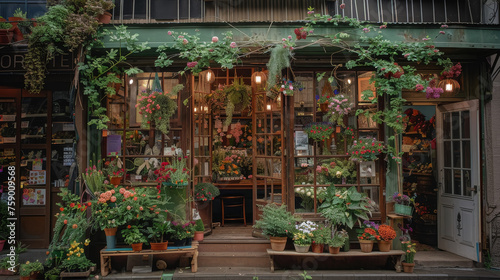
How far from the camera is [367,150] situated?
28.5 ft

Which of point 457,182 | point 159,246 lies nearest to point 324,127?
point 457,182

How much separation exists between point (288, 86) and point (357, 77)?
64.0 inches

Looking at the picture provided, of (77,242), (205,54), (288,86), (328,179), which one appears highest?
(205,54)

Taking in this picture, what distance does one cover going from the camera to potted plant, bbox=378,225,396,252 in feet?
27.6

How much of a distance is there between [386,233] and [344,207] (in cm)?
95

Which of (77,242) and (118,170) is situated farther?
(118,170)

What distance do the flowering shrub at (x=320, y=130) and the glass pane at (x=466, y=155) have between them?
317 centimetres

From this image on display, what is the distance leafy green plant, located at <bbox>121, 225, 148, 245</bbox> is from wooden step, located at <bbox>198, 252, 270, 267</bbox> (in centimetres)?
139

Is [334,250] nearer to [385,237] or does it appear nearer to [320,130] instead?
[385,237]

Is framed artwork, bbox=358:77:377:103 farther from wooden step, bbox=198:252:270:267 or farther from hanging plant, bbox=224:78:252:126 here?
wooden step, bbox=198:252:270:267

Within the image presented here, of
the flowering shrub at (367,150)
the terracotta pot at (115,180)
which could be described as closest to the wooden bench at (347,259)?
the flowering shrub at (367,150)

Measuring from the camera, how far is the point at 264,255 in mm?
9023

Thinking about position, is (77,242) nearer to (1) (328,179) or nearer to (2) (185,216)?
(2) (185,216)

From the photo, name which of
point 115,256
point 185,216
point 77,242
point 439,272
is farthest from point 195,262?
point 439,272
